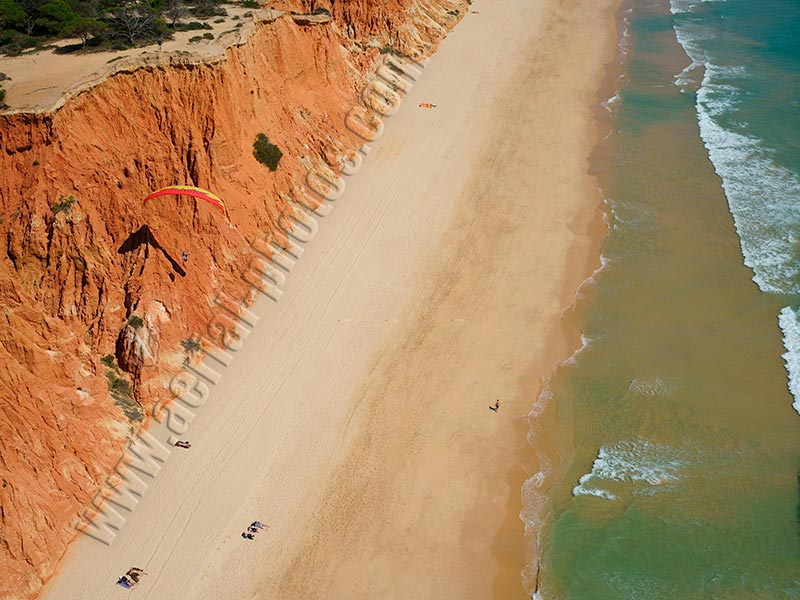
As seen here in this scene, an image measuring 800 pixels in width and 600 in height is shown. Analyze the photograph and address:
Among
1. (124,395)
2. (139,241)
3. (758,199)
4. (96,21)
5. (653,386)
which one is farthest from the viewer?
(758,199)

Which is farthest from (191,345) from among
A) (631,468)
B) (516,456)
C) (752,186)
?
(752,186)

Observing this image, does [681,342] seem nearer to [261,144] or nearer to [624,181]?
[624,181]

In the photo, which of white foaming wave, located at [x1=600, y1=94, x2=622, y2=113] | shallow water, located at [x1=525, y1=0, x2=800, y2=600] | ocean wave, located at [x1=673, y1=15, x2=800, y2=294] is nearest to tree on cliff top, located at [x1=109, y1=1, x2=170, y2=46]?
shallow water, located at [x1=525, y1=0, x2=800, y2=600]

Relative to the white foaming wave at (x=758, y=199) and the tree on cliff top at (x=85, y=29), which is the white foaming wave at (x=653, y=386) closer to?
the white foaming wave at (x=758, y=199)

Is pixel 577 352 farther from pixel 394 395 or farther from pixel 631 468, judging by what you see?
pixel 394 395

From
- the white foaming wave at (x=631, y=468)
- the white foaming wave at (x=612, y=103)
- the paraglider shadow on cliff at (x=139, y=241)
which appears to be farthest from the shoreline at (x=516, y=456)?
Answer: the white foaming wave at (x=612, y=103)
